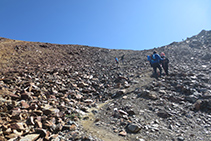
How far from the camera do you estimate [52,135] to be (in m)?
4.11

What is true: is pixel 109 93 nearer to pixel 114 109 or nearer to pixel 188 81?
pixel 114 109

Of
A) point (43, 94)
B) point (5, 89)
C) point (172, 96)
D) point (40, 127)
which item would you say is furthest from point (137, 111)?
point (5, 89)

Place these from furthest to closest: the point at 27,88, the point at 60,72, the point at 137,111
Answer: the point at 60,72, the point at 27,88, the point at 137,111

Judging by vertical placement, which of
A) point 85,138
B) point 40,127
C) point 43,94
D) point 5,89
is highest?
point 5,89

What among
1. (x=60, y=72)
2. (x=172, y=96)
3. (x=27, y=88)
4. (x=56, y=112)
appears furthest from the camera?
(x=60, y=72)

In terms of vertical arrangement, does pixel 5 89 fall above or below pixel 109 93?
above

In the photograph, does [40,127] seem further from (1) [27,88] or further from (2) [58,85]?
(2) [58,85]

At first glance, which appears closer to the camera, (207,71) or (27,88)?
(27,88)

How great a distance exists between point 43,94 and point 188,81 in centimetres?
855

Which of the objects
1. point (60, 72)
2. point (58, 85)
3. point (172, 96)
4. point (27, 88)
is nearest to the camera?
point (27, 88)

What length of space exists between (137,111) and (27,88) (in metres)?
5.31

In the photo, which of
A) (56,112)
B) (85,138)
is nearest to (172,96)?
(85,138)

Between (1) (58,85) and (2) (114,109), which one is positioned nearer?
(2) (114,109)

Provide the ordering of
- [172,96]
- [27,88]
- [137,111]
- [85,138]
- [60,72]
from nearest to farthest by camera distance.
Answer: [85,138] → [137,111] → [27,88] → [172,96] → [60,72]
